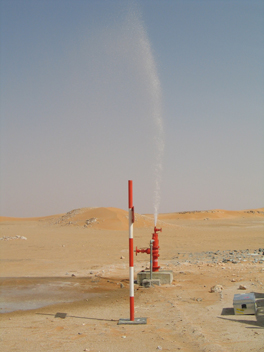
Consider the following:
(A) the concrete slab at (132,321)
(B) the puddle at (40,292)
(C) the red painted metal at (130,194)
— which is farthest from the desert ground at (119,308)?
(C) the red painted metal at (130,194)

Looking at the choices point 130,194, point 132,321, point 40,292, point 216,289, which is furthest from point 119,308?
point 40,292

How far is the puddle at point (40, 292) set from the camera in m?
9.15

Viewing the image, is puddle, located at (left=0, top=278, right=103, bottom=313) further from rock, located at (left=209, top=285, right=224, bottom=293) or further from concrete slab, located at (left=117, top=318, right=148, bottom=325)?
rock, located at (left=209, top=285, right=224, bottom=293)

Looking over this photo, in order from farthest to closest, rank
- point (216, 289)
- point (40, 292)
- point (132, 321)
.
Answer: point (40, 292) → point (216, 289) → point (132, 321)

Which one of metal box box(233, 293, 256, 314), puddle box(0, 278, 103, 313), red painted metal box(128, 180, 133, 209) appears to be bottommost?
puddle box(0, 278, 103, 313)

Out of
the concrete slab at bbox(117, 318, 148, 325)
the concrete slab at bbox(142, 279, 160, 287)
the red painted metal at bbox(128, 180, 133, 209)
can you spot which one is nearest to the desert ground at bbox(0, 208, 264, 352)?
the concrete slab at bbox(117, 318, 148, 325)

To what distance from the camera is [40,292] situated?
10.5m

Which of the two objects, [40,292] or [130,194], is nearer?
[130,194]

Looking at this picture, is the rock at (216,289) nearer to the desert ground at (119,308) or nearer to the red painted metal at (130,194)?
the desert ground at (119,308)

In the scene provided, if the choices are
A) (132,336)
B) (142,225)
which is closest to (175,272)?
(132,336)

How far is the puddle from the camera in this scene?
9148 mm

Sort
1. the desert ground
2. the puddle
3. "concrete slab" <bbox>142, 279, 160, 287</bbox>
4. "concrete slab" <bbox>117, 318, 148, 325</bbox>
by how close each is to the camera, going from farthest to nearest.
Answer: "concrete slab" <bbox>142, 279, 160, 287</bbox>
the puddle
"concrete slab" <bbox>117, 318, 148, 325</bbox>
the desert ground

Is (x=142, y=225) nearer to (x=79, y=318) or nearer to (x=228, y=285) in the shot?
(x=228, y=285)

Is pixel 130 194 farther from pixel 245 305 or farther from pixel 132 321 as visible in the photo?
pixel 245 305
